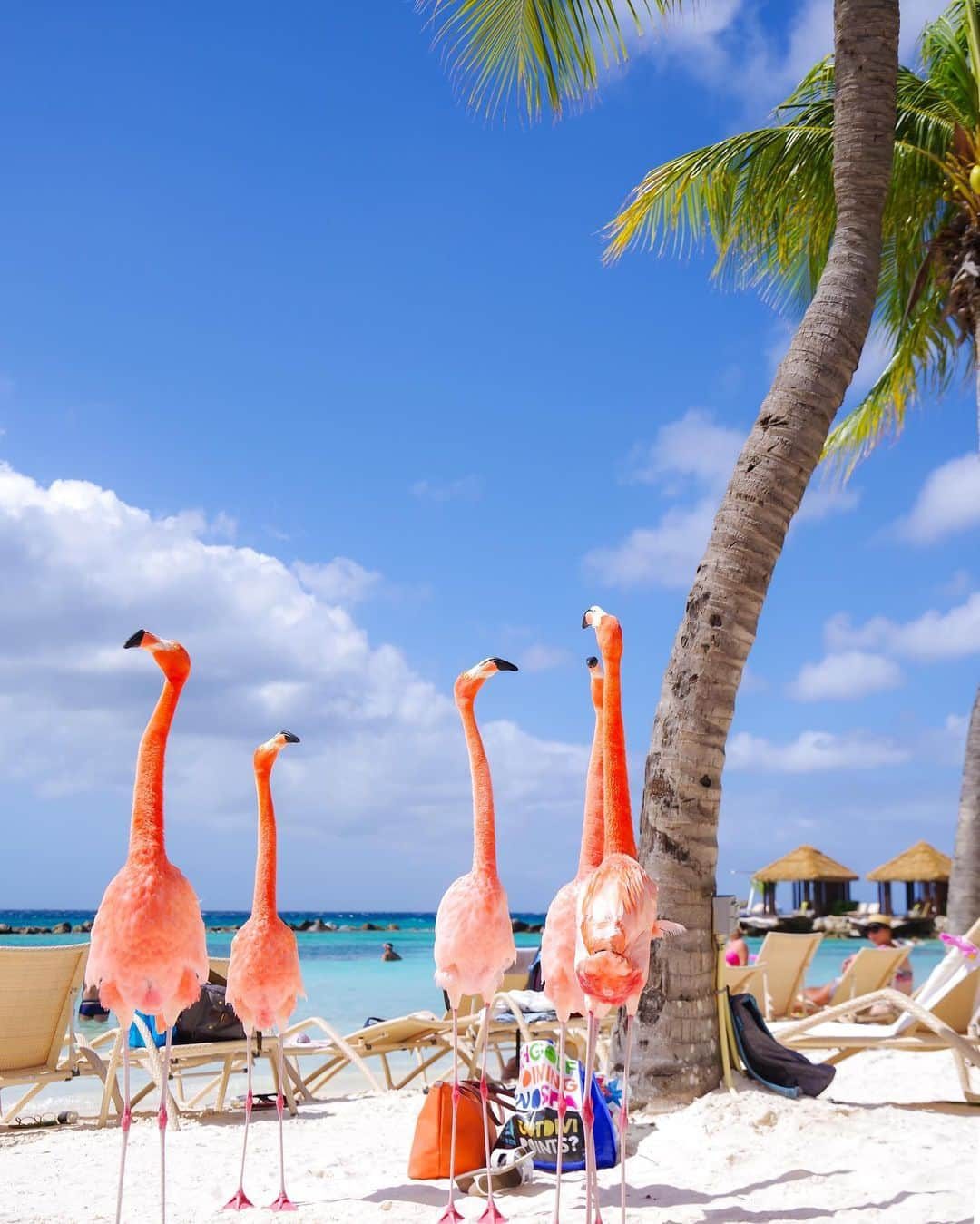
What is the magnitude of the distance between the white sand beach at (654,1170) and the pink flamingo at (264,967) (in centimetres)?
50

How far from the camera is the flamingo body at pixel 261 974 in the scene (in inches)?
169

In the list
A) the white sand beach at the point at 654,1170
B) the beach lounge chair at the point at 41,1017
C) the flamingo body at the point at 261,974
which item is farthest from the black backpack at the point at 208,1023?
the flamingo body at the point at 261,974

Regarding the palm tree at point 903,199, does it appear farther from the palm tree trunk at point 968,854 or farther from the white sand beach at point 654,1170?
the white sand beach at point 654,1170

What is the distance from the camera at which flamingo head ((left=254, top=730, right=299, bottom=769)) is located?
4.41m

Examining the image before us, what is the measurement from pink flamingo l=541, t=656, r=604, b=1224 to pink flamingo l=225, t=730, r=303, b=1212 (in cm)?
105

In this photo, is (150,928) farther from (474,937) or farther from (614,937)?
(614,937)

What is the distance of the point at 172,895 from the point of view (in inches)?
149

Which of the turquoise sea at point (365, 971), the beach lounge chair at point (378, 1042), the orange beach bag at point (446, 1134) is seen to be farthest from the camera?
the turquoise sea at point (365, 971)

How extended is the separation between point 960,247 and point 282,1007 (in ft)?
29.8

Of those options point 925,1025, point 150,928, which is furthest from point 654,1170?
point 925,1025

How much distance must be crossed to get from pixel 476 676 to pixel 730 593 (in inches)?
87.3

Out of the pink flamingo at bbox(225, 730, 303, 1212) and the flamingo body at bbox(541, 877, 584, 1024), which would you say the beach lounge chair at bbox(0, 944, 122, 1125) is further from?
the flamingo body at bbox(541, 877, 584, 1024)

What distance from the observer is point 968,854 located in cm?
1209

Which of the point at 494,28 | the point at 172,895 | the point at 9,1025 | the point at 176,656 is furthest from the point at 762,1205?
the point at 494,28
